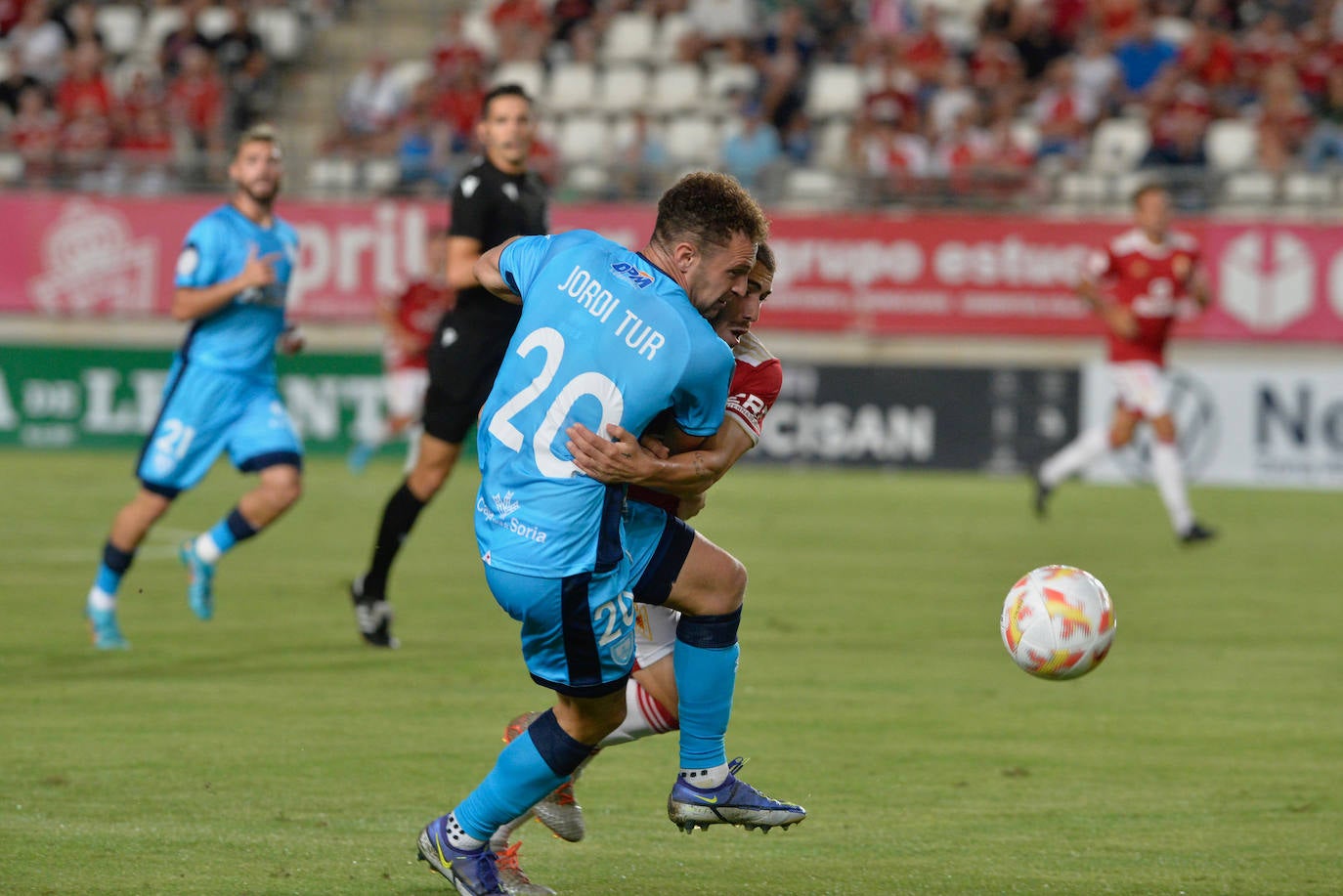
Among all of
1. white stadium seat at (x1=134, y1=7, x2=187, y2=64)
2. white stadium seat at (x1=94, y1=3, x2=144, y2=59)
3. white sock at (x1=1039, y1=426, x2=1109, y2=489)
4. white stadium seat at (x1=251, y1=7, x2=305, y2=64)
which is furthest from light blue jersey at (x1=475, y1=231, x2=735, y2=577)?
white stadium seat at (x1=94, y1=3, x2=144, y2=59)

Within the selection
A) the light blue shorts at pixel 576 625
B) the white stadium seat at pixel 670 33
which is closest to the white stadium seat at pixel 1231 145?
the white stadium seat at pixel 670 33

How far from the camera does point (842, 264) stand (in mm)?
20453

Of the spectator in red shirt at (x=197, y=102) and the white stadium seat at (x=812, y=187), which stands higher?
the spectator in red shirt at (x=197, y=102)

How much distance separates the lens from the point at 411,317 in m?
18.8

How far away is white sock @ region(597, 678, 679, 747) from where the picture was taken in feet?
17.9

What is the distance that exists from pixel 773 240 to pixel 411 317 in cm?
399

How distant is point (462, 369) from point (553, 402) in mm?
4136

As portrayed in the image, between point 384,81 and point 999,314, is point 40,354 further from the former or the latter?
point 999,314

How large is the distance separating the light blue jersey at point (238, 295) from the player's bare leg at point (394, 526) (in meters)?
0.93

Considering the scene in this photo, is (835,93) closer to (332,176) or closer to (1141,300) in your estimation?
(332,176)

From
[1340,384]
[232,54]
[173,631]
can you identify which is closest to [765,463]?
[1340,384]

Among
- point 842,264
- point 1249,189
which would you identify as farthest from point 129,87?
point 1249,189

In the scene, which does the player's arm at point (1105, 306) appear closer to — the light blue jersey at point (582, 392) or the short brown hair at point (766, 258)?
the short brown hair at point (766, 258)

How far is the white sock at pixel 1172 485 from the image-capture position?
1412 centimetres
